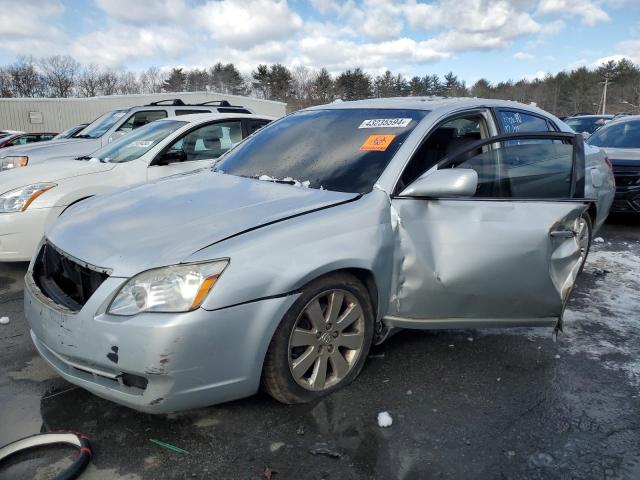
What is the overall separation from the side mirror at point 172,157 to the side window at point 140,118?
3338mm

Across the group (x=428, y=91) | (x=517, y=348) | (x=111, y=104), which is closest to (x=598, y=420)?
(x=517, y=348)

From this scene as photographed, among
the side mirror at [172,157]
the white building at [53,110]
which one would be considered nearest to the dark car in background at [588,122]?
the side mirror at [172,157]

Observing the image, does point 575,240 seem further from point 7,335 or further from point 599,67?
point 599,67

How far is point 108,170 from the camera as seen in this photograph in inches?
201

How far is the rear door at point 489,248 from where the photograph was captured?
2.79m

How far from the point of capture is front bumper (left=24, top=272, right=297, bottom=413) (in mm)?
2088

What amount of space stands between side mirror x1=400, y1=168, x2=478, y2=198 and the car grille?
164 centimetres

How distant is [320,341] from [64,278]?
1347mm

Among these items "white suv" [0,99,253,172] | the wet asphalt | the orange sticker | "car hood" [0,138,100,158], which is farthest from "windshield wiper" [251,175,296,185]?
"car hood" [0,138,100,158]

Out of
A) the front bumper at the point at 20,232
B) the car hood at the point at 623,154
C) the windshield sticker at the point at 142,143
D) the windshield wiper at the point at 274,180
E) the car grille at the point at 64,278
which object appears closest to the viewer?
the car grille at the point at 64,278

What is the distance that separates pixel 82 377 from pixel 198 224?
2.90ft

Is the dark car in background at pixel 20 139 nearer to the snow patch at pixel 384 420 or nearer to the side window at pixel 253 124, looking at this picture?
the side window at pixel 253 124

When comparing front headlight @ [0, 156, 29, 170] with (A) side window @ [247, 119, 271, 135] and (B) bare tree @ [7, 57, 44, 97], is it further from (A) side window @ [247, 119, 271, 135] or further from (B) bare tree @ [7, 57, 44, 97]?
(B) bare tree @ [7, 57, 44, 97]

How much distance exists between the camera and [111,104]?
34.5 metres
